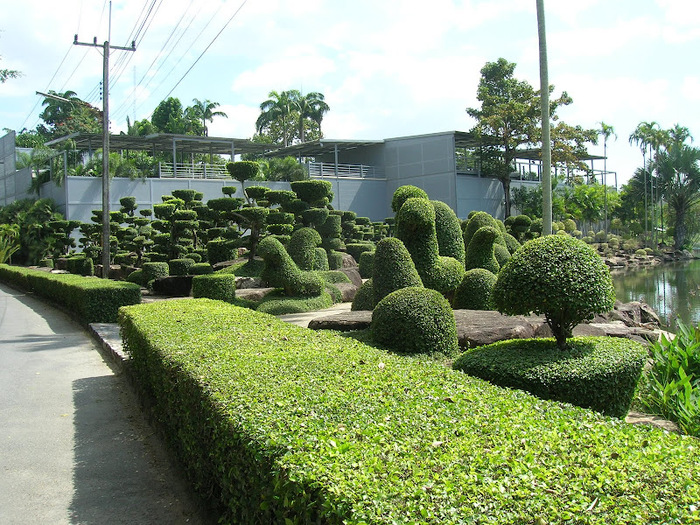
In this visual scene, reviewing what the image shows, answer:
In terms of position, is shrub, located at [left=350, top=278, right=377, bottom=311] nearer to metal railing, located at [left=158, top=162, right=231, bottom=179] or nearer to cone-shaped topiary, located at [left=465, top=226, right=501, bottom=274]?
cone-shaped topiary, located at [left=465, top=226, right=501, bottom=274]

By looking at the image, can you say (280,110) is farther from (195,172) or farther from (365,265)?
(365,265)

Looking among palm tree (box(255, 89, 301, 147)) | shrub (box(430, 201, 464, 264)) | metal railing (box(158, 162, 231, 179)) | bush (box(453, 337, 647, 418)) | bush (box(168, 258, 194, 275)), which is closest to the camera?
bush (box(453, 337, 647, 418))

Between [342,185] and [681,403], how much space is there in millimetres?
34794

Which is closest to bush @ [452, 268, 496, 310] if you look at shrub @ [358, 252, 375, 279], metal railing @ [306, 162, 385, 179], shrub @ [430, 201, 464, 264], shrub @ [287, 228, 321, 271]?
shrub @ [430, 201, 464, 264]

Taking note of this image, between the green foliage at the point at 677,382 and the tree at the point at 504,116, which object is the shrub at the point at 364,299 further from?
the tree at the point at 504,116

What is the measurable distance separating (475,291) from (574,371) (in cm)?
507

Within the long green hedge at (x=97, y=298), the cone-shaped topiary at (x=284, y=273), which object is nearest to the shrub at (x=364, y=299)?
the cone-shaped topiary at (x=284, y=273)

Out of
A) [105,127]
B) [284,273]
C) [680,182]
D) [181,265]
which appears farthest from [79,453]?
[680,182]

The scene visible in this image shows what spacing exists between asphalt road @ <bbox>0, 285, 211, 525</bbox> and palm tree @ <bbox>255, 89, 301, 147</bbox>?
42310 mm

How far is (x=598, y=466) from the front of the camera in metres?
2.40

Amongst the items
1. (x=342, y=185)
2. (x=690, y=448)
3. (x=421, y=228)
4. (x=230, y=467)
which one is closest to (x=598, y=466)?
(x=690, y=448)

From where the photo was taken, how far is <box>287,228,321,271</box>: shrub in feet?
52.6

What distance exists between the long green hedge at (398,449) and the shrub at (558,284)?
161cm

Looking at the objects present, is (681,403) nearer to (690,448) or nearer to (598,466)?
(690,448)
